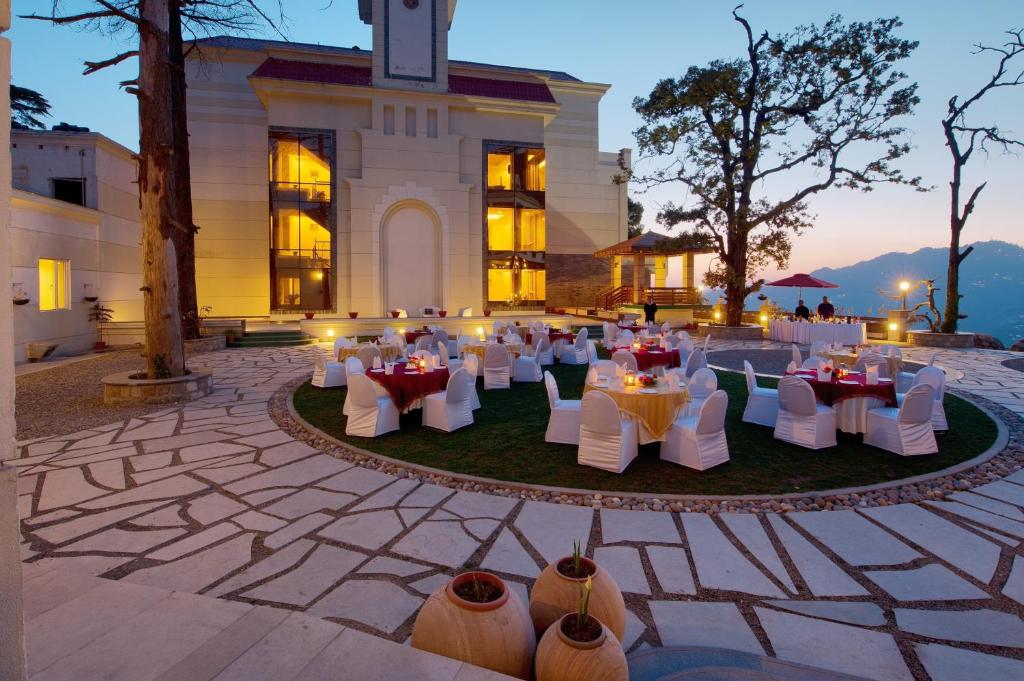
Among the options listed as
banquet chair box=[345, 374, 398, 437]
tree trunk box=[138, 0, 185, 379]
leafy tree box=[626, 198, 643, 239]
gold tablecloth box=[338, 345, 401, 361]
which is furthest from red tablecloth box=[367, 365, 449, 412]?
leafy tree box=[626, 198, 643, 239]

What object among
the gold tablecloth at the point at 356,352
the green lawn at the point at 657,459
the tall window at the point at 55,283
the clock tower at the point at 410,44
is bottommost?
the green lawn at the point at 657,459

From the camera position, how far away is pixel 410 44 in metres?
26.1

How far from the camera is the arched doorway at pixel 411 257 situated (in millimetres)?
26156

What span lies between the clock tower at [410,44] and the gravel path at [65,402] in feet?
59.9

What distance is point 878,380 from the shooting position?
788cm

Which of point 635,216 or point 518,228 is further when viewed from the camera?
point 635,216

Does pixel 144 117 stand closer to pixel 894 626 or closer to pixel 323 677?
Answer: pixel 323 677

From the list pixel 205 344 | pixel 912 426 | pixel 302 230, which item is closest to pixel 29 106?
pixel 302 230

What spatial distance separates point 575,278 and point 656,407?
25.6 metres

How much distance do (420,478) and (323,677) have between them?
12.5 feet

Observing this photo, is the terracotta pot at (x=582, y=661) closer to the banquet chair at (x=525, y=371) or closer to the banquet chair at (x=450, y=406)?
the banquet chair at (x=450, y=406)

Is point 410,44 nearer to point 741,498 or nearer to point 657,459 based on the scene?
point 657,459

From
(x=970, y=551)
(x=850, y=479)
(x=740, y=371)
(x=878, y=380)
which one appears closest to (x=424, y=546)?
(x=970, y=551)

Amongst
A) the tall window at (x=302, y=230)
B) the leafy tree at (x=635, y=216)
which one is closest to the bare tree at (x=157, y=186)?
the tall window at (x=302, y=230)
